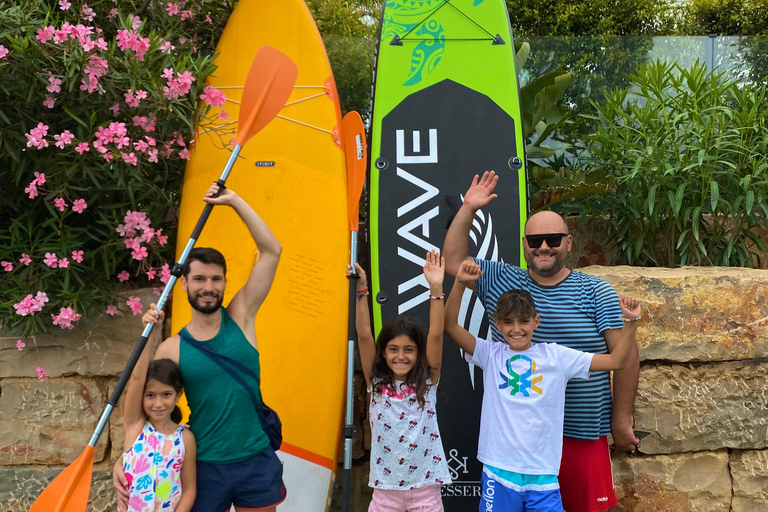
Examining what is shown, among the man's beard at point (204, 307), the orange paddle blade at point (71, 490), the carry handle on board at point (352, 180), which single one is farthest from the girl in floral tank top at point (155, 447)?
the carry handle on board at point (352, 180)

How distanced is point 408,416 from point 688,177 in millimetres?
2010

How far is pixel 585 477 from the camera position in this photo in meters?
2.34

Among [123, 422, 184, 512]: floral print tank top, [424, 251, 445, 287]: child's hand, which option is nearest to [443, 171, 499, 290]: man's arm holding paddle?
[424, 251, 445, 287]: child's hand

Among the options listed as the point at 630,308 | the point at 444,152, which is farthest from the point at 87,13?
the point at 630,308

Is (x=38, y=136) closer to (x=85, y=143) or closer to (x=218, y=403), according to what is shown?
(x=85, y=143)

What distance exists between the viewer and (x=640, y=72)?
379cm

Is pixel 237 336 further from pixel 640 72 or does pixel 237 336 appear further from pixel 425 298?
pixel 640 72

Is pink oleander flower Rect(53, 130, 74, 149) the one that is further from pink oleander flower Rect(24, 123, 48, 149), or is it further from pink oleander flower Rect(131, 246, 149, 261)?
pink oleander flower Rect(131, 246, 149, 261)

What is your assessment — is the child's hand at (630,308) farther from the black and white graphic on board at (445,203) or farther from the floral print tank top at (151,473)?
the floral print tank top at (151,473)

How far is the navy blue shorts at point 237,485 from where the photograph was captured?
2.04 metres

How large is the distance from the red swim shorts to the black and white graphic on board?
0.64m

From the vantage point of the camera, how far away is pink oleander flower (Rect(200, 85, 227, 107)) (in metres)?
2.96

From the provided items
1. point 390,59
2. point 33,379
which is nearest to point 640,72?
point 390,59

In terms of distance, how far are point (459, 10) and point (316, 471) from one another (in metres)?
2.26
